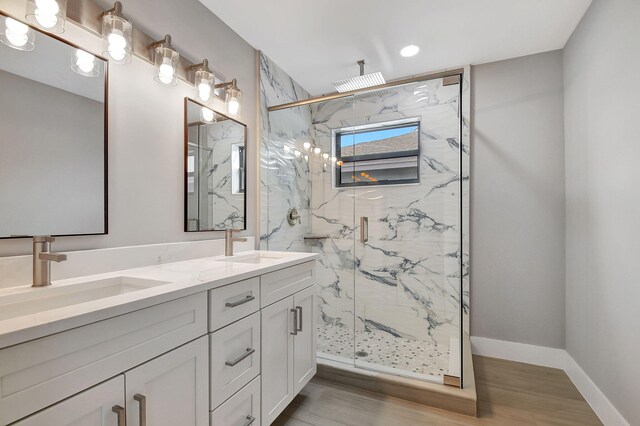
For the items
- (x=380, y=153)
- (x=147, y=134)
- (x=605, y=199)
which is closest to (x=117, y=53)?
(x=147, y=134)

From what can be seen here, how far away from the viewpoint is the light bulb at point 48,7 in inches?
43.1

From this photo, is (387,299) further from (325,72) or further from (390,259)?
(325,72)

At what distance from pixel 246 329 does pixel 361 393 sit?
1123 mm

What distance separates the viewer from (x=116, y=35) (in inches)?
51.4

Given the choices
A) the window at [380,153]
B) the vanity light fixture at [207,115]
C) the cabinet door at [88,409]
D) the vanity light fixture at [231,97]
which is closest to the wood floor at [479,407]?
the cabinet door at [88,409]

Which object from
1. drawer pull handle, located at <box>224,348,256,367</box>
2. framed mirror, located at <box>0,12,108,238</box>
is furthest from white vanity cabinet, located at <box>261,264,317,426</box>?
framed mirror, located at <box>0,12,108,238</box>

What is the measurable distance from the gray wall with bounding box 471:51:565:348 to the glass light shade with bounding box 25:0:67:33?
2786mm

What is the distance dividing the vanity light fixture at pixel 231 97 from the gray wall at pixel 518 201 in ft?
6.61

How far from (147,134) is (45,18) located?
1.80ft

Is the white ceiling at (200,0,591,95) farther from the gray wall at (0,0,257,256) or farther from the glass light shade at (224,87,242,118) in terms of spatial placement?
the glass light shade at (224,87,242,118)

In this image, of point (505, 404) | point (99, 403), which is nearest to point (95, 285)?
point (99, 403)

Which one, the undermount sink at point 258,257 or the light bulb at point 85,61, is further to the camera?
the undermount sink at point 258,257

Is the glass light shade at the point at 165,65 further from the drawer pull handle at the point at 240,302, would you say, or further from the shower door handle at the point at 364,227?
the shower door handle at the point at 364,227

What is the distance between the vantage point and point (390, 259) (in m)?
2.62
